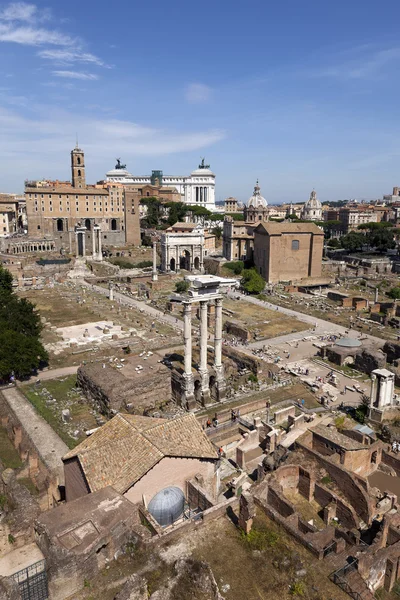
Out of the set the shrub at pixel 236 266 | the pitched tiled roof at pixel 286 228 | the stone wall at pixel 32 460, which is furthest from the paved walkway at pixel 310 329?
the stone wall at pixel 32 460

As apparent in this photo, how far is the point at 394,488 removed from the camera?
19406 millimetres

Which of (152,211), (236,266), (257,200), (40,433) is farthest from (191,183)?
(40,433)

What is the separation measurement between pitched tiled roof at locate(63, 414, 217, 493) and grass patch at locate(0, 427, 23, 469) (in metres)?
5.68

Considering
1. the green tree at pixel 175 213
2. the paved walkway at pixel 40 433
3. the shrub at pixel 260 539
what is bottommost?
the paved walkway at pixel 40 433

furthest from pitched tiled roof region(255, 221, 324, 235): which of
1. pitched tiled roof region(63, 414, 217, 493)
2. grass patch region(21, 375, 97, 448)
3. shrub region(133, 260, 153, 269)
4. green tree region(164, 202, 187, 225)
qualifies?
pitched tiled roof region(63, 414, 217, 493)

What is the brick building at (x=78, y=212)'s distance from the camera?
88875 millimetres

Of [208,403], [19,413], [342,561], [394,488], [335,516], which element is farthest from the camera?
[208,403]

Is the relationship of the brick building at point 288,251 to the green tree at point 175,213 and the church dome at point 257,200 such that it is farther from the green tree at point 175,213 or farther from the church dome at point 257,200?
the green tree at point 175,213

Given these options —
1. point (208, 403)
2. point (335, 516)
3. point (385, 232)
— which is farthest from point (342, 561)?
point (385, 232)

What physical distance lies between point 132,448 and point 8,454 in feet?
30.1

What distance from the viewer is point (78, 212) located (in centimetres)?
9375

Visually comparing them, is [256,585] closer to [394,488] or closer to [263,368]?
[394,488]

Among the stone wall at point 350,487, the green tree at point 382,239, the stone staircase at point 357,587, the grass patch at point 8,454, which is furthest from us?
the green tree at point 382,239

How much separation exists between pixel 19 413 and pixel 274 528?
59.8 ft
